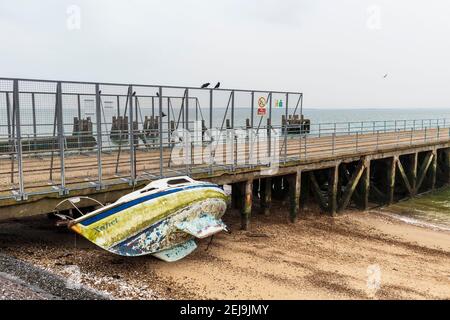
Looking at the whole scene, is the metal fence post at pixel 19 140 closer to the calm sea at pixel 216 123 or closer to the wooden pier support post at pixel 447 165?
the calm sea at pixel 216 123

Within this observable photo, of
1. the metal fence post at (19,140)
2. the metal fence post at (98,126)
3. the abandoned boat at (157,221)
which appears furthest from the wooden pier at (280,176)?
the abandoned boat at (157,221)

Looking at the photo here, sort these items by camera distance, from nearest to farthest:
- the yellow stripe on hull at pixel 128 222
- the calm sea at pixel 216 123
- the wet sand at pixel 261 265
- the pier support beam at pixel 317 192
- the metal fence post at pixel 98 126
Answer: the wet sand at pixel 261 265 < the yellow stripe on hull at pixel 128 222 < the metal fence post at pixel 98 126 < the calm sea at pixel 216 123 < the pier support beam at pixel 317 192

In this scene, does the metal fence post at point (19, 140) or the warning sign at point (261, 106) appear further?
the warning sign at point (261, 106)

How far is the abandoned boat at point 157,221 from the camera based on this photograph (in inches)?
331

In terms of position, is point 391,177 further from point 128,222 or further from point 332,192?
point 128,222

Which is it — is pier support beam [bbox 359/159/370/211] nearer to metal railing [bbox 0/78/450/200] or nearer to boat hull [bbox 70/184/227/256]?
metal railing [bbox 0/78/450/200]

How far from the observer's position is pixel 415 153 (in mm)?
20109

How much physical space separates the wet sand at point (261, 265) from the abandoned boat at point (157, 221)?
1.57 feet

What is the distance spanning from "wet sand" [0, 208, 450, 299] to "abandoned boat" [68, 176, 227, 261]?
1.57ft

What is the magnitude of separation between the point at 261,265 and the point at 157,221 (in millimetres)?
2665

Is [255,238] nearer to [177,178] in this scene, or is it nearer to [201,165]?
[201,165]

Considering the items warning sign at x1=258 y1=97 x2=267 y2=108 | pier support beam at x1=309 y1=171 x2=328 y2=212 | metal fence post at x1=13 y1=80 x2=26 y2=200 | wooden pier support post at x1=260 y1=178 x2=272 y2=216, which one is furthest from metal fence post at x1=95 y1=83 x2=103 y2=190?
pier support beam at x1=309 y1=171 x2=328 y2=212

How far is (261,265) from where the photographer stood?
977cm

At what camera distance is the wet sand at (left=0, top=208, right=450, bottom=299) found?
8227mm
